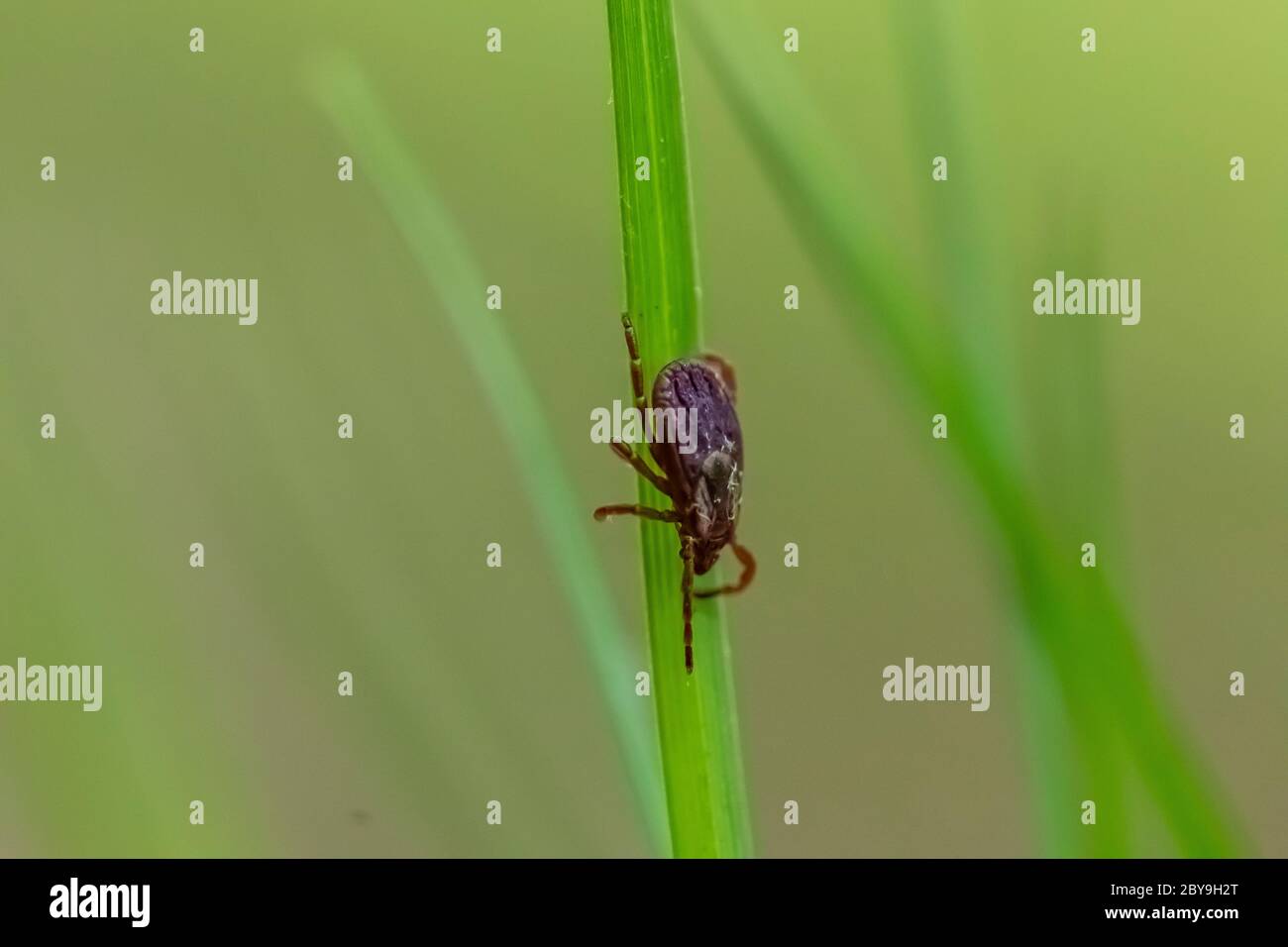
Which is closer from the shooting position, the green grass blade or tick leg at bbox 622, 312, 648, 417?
the green grass blade

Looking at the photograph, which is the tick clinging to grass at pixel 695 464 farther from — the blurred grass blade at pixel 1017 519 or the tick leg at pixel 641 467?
the blurred grass blade at pixel 1017 519

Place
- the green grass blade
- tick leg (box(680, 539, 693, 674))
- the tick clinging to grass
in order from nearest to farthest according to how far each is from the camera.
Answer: the green grass blade
tick leg (box(680, 539, 693, 674))
the tick clinging to grass

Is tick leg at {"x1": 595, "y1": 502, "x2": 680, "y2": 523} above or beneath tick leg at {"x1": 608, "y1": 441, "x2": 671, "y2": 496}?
beneath

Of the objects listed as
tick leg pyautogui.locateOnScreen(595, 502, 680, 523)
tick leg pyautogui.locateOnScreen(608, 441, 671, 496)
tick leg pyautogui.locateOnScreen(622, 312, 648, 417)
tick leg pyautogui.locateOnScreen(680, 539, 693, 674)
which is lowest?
tick leg pyautogui.locateOnScreen(680, 539, 693, 674)

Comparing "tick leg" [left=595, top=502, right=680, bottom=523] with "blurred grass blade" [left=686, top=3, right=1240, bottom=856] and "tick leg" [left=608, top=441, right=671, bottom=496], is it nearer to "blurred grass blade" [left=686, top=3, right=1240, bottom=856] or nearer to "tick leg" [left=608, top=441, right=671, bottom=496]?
"tick leg" [left=608, top=441, right=671, bottom=496]

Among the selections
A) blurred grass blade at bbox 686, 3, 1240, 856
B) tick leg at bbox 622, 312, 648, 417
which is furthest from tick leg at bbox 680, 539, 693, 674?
blurred grass blade at bbox 686, 3, 1240, 856

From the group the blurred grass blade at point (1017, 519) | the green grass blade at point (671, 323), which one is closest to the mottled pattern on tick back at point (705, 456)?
the green grass blade at point (671, 323)
